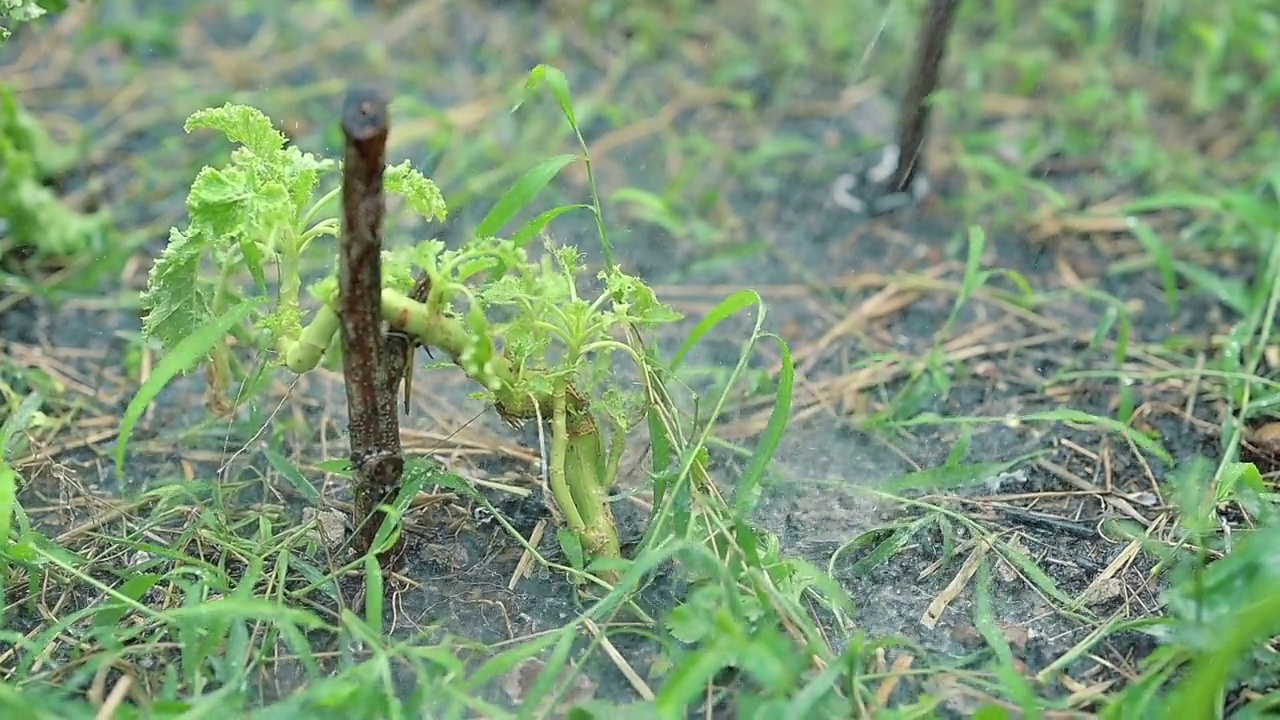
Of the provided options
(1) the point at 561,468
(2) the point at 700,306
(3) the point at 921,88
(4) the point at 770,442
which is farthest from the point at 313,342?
(3) the point at 921,88

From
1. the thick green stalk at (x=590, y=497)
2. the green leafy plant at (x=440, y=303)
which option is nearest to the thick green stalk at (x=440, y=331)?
the green leafy plant at (x=440, y=303)

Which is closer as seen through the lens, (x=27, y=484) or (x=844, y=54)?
(x=27, y=484)

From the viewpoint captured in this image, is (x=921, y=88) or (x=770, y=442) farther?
(x=921, y=88)

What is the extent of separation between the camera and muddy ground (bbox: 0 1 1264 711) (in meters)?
1.63

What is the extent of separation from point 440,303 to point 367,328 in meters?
0.10

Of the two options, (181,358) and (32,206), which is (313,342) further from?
(32,206)

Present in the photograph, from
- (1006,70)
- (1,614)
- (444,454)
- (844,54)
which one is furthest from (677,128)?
(1,614)

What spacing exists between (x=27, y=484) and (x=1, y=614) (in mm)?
390

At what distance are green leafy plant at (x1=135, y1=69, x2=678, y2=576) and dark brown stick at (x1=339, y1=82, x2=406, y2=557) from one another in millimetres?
42

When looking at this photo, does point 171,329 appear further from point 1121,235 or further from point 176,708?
point 1121,235

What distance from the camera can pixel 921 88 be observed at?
2467 mm

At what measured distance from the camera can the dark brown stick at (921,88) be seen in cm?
238

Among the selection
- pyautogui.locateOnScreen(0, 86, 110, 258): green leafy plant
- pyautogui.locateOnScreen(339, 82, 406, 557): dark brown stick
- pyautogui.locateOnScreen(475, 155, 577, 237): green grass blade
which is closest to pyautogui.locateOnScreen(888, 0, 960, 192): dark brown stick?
pyautogui.locateOnScreen(475, 155, 577, 237): green grass blade

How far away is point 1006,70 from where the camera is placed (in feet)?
10.2
